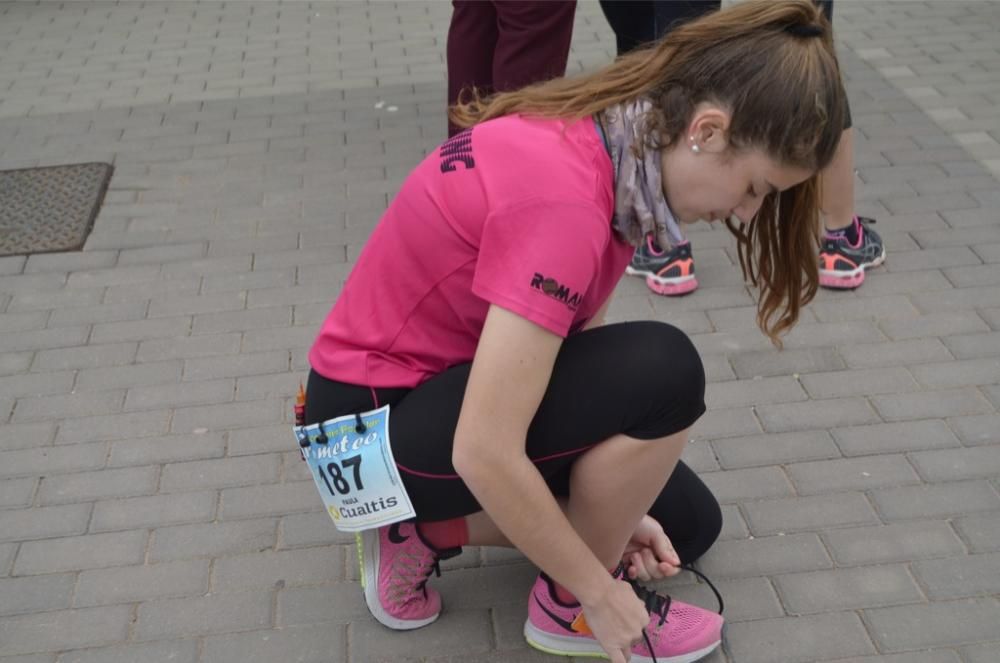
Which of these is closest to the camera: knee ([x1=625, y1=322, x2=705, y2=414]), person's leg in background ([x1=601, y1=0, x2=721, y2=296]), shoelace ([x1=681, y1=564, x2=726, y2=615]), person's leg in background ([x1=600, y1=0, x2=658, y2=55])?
knee ([x1=625, y1=322, x2=705, y2=414])

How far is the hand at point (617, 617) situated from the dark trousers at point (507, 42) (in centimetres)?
192

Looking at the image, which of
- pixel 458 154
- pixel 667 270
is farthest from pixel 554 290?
pixel 667 270

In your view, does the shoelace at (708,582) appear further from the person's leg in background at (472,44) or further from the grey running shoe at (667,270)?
the person's leg in background at (472,44)

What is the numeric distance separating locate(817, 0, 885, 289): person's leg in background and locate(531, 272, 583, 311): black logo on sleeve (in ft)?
6.22

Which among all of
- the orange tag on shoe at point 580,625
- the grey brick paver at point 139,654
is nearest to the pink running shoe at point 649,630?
the orange tag on shoe at point 580,625

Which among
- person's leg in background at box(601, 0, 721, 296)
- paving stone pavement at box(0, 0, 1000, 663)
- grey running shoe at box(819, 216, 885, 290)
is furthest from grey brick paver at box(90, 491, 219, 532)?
grey running shoe at box(819, 216, 885, 290)

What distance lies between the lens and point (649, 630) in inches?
87.4

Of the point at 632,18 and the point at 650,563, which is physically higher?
the point at 632,18

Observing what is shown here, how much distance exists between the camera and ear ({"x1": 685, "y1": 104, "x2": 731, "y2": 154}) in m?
1.77

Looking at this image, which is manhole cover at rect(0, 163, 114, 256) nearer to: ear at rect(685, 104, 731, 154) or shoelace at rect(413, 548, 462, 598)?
shoelace at rect(413, 548, 462, 598)

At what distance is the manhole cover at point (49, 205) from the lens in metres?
Result: 3.95

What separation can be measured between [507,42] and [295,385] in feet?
4.28

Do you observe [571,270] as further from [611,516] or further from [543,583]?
[543,583]

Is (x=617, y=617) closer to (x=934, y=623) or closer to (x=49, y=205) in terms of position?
Answer: (x=934, y=623)
